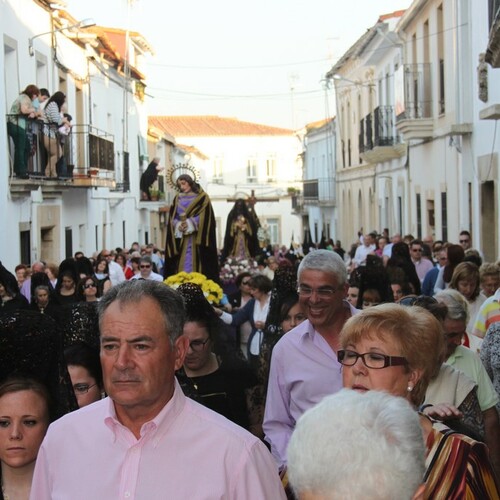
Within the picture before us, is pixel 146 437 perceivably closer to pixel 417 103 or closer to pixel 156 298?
pixel 156 298

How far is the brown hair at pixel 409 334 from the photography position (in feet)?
13.8

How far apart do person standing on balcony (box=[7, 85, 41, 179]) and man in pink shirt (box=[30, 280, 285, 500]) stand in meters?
16.7

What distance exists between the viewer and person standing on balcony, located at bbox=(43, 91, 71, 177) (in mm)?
21758

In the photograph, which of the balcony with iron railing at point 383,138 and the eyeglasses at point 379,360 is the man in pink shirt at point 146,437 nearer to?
the eyeglasses at point 379,360

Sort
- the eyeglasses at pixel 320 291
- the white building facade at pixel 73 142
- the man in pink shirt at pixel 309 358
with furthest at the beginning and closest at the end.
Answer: the white building facade at pixel 73 142 < the eyeglasses at pixel 320 291 < the man in pink shirt at pixel 309 358

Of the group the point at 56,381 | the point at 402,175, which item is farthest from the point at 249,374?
the point at 402,175

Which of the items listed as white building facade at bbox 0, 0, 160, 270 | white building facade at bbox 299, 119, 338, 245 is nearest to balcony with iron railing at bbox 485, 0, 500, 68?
white building facade at bbox 0, 0, 160, 270

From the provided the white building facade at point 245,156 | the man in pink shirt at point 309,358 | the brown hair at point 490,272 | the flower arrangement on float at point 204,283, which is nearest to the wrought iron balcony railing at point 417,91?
the brown hair at point 490,272

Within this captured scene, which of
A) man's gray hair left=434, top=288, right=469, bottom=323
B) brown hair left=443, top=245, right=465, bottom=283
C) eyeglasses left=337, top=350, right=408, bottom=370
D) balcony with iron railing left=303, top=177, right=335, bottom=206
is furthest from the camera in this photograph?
balcony with iron railing left=303, top=177, right=335, bottom=206

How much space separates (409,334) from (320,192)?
4999cm

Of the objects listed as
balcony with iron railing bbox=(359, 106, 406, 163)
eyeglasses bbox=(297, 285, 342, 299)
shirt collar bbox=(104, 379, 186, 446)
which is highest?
balcony with iron railing bbox=(359, 106, 406, 163)

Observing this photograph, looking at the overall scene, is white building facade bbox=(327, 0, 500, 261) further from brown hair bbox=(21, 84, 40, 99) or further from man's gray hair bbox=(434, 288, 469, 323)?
man's gray hair bbox=(434, 288, 469, 323)

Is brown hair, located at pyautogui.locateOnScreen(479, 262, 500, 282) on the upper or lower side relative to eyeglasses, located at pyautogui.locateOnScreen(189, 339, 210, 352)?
upper

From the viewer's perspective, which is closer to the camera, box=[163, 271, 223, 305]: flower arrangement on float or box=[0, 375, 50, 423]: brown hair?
box=[0, 375, 50, 423]: brown hair
